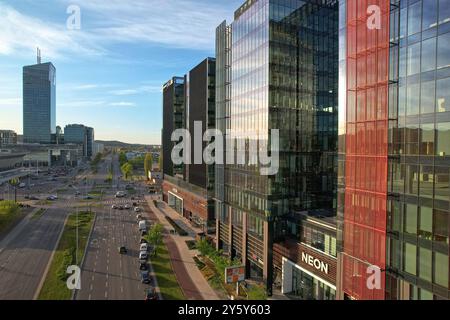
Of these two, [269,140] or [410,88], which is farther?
[269,140]

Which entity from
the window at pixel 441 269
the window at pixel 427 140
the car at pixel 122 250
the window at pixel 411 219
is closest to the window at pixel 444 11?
the window at pixel 427 140

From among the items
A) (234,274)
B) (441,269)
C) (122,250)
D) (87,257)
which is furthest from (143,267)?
(441,269)

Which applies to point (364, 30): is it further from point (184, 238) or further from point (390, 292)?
point (184, 238)

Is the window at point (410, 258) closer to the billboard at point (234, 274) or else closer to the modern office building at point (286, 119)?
the modern office building at point (286, 119)

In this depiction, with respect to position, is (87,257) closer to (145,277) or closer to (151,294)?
(145,277)

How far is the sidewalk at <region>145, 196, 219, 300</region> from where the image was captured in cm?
4106

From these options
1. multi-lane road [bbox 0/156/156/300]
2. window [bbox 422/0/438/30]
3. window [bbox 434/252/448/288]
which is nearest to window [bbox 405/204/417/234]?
window [bbox 434/252/448/288]

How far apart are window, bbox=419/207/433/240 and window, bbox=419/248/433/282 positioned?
110 cm

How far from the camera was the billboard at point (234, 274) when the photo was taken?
43.0m

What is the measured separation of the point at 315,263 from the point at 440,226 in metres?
16.3

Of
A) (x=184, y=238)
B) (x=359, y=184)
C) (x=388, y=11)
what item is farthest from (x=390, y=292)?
(x=184, y=238)

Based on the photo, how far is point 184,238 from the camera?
218ft
